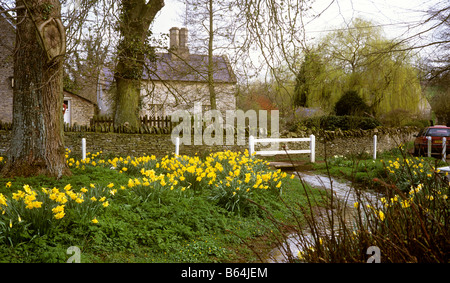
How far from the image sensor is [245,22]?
4.74 m

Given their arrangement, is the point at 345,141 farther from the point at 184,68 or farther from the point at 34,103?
the point at 34,103

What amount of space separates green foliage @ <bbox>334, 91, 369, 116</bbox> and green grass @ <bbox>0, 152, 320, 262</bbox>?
49.2ft

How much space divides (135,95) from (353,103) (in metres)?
12.2

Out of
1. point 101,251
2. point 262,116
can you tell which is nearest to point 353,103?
point 262,116

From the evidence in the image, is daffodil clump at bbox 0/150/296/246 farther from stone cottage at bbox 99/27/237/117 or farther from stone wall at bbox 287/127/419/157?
stone wall at bbox 287/127/419/157

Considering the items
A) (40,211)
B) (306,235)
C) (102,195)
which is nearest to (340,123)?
(102,195)

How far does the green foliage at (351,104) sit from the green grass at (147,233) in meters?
15.0

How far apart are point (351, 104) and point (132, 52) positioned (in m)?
14.0

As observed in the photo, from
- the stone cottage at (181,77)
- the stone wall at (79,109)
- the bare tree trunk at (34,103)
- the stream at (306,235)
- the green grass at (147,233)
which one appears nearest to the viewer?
the stream at (306,235)

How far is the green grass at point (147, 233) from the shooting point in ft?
10.2

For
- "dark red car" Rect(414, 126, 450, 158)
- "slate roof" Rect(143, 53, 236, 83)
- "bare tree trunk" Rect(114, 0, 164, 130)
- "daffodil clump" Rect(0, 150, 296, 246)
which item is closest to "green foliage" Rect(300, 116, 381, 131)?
"dark red car" Rect(414, 126, 450, 158)

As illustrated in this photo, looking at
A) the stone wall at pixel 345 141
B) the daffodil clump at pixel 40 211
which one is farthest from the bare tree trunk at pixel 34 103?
the stone wall at pixel 345 141

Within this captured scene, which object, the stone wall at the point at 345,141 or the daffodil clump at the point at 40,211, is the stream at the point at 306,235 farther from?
the stone wall at the point at 345,141

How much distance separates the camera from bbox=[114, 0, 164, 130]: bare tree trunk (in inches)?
322
